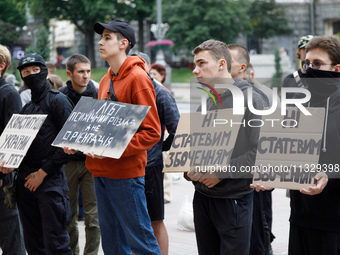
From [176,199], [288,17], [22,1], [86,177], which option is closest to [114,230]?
[86,177]

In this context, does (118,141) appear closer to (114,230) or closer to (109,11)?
(114,230)

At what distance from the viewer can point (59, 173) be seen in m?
5.08

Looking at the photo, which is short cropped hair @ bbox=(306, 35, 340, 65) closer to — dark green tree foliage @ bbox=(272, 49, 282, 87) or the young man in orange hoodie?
the young man in orange hoodie

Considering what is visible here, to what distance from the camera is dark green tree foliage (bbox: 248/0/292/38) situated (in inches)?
1919

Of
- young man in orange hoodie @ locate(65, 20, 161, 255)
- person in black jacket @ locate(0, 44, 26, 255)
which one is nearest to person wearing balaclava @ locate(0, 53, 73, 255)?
person in black jacket @ locate(0, 44, 26, 255)

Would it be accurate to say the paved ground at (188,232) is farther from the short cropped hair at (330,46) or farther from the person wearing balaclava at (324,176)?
the short cropped hair at (330,46)

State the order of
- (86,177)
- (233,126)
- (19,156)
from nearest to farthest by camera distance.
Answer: (233,126) → (19,156) → (86,177)

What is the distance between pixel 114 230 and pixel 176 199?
17.5 ft

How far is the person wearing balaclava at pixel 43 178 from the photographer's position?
4.89 meters

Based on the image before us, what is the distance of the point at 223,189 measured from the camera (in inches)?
154

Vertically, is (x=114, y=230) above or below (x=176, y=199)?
above

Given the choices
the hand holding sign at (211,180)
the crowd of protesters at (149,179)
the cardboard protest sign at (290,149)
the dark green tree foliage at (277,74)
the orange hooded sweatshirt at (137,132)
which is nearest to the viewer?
the cardboard protest sign at (290,149)

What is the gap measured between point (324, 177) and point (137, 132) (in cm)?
147

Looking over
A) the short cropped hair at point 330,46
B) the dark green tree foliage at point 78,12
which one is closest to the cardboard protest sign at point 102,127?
the short cropped hair at point 330,46
